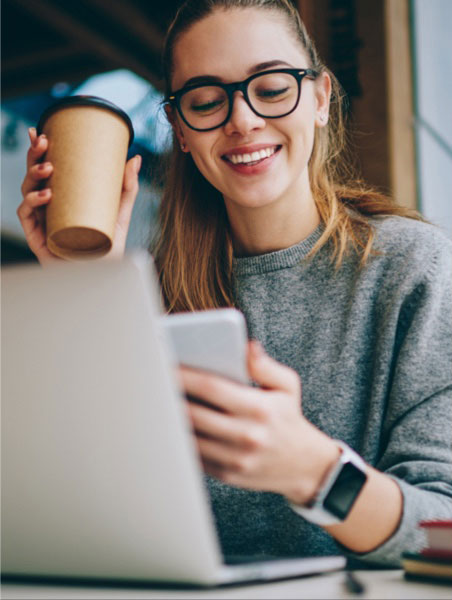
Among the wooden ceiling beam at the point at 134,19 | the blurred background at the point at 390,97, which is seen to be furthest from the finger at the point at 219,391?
the wooden ceiling beam at the point at 134,19

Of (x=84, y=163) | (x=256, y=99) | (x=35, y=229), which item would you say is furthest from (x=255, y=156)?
(x=35, y=229)

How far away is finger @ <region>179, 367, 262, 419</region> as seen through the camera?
52cm

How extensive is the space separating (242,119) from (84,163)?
1.06ft

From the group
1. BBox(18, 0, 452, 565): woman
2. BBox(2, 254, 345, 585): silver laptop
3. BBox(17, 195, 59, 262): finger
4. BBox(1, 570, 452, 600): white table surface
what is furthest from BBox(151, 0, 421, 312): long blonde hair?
BBox(2, 254, 345, 585): silver laptop

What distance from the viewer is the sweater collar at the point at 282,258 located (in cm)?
126

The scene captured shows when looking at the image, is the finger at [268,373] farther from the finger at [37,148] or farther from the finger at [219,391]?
the finger at [37,148]

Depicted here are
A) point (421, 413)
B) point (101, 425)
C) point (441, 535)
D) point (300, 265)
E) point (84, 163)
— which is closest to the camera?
point (101, 425)

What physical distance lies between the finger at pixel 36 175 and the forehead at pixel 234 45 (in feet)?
1.16

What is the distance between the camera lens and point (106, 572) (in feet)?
1.74

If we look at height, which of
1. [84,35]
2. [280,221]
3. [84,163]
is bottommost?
[280,221]

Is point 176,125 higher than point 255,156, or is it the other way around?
point 176,125

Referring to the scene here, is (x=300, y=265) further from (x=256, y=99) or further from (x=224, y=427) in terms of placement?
(x=224, y=427)

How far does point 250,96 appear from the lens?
115cm

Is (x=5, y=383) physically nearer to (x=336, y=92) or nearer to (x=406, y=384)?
(x=406, y=384)
